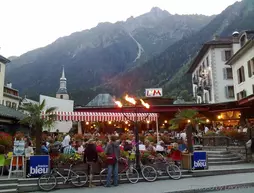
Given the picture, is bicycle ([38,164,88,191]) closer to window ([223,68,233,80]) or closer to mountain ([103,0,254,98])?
window ([223,68,233,80])

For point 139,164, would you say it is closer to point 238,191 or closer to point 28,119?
point 238,191

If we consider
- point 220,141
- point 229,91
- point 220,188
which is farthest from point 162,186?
point 229,91

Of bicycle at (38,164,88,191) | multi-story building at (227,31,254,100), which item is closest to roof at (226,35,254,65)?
multi-story building at (227,31,254,100)

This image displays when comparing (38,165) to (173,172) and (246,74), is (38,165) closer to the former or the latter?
(173,172)

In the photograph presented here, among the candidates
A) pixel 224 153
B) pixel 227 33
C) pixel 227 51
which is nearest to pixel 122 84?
pixel 227 33

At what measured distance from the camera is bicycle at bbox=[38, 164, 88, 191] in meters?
10.2

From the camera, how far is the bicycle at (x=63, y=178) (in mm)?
10188

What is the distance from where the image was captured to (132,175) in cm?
1198

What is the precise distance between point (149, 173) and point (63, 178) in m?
3.77

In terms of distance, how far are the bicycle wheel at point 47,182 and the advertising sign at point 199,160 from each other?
7.30 meters

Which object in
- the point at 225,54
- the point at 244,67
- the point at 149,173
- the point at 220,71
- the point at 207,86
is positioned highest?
the point at 225,54

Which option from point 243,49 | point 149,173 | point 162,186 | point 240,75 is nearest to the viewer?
point 162,186

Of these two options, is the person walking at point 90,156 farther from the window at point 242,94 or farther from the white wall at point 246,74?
the window at point 242,94

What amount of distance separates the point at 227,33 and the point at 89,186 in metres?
114
